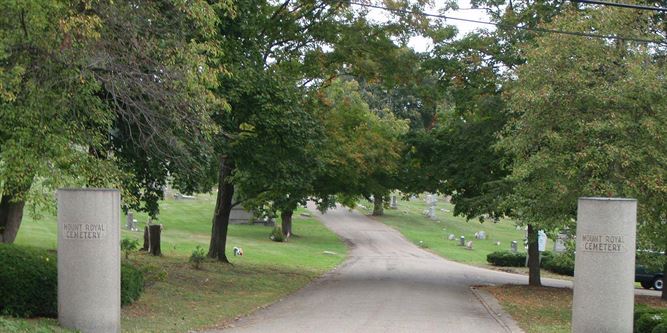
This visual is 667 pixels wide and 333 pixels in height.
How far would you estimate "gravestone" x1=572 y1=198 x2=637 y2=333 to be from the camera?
12305 mm

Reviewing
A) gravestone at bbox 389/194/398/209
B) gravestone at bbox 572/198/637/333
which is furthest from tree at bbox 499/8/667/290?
gravestone at bbox 389/194/398/209

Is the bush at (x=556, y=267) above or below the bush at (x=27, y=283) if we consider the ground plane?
below

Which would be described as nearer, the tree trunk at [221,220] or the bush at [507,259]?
the tree trunk at [221,220]

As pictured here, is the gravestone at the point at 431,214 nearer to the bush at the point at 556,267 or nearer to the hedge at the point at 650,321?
the bush at the point at 556,267

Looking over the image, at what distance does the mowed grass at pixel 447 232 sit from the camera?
5312 cm

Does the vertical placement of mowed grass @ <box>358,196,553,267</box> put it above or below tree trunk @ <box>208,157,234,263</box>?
below

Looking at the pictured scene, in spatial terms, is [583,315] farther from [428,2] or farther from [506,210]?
[428,2]

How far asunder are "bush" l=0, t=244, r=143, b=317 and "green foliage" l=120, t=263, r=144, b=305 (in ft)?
5.80

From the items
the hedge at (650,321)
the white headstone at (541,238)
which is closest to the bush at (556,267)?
the white headstone at (541,238)

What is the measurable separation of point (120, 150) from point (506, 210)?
1258 centimetres

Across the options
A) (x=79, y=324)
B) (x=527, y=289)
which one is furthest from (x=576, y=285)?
(x=527, y=289)

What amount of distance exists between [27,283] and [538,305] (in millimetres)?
14225

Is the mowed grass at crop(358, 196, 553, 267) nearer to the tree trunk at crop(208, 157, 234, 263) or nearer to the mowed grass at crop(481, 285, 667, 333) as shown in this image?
the mowed grass at crop(481, 285, 667, 333)

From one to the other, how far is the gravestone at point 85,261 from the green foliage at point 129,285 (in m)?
2.75
